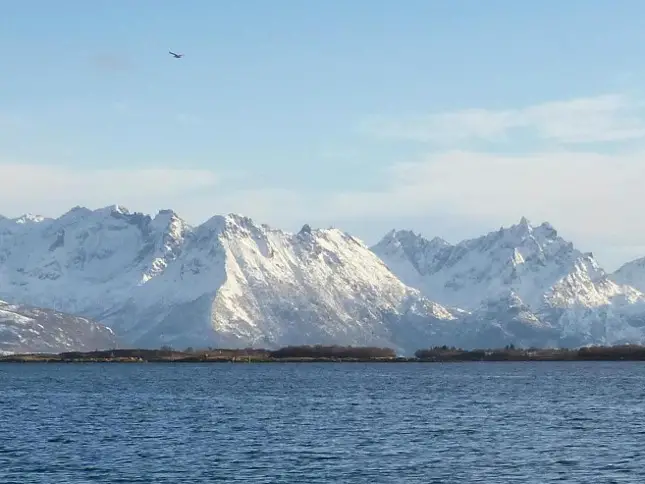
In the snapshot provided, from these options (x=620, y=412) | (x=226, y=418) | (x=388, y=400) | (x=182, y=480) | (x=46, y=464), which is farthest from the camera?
(x=388, y=400)

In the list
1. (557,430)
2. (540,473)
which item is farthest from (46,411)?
(540,473)

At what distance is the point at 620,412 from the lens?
6112 inches

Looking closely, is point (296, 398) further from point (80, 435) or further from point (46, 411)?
point (80, 435)

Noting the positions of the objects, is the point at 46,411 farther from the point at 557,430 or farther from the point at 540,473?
the point at 540,473

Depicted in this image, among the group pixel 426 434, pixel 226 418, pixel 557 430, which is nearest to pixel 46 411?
pixel 226 418

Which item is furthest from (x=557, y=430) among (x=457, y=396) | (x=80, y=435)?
(x=457, y=396)

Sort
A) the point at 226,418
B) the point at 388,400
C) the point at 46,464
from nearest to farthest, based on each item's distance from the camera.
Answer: the point at 46,464, the point at 226,418, the point at 388,400

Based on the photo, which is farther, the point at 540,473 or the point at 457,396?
the point at 457,396

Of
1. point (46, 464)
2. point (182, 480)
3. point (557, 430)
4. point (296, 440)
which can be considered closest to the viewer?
point (182, 480)

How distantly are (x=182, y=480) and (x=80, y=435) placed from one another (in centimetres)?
3383

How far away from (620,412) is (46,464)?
80.5m

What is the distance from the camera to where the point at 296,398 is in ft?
606

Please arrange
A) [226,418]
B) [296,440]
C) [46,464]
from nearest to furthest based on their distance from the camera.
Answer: [46,464]
[296,440]
[226,418]

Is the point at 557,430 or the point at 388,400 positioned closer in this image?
the point at 557,430
